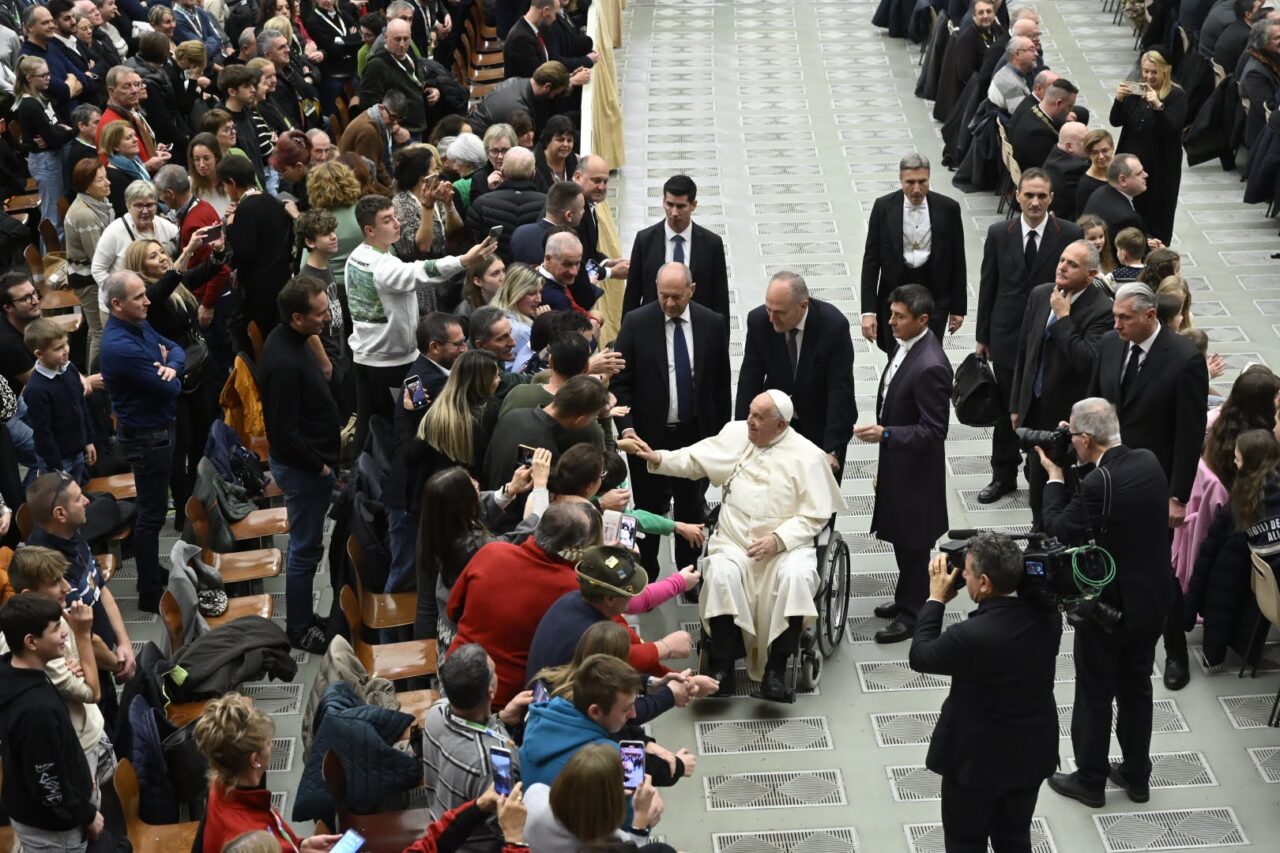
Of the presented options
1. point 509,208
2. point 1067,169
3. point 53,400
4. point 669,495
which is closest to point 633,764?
point 669,495

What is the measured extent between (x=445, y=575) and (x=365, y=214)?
8.24 ft

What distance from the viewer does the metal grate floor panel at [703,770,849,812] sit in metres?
6.79

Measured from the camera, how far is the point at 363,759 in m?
5.36

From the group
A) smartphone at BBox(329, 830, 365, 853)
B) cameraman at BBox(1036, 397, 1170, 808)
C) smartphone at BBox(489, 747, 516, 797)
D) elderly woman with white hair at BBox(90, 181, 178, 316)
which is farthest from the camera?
elderly woman with white hair at BBox(90, 181, 178, 316)

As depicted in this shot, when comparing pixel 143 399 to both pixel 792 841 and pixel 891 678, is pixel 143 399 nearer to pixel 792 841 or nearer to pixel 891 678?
pixel 792 841

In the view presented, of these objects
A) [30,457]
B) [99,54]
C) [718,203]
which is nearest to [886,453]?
[30,457]

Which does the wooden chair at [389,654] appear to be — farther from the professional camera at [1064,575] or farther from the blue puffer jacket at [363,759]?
the professional camera at [1064,575]

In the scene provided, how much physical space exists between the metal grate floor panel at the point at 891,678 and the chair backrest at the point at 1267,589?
147 cm

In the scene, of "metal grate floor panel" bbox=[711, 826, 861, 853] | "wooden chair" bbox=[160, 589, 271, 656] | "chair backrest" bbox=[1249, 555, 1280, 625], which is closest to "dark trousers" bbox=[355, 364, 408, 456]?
"wooden chair" bbox=[160, 589, 271, 656]

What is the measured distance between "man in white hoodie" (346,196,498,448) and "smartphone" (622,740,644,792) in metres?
3.56

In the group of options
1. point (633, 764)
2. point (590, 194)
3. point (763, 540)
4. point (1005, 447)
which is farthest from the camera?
point (590, 194)

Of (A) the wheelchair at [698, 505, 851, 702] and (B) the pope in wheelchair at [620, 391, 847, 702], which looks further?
(A) the wheelchair at [698, 505, 851, 702]

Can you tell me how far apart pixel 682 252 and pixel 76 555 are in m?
3.80

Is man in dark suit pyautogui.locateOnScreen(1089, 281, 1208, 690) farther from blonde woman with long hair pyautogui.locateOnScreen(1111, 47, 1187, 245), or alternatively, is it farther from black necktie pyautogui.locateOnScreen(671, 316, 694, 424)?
blonde woman with long hair pyautogui.locateOnScreen(1111, 47, 1187, 245)
